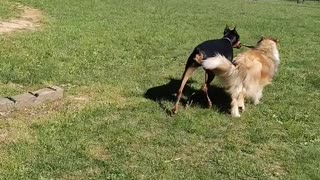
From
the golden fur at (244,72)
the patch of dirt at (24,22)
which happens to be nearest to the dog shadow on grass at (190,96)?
the golden fur at (244,72)

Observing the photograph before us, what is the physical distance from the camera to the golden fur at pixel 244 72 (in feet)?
22.7

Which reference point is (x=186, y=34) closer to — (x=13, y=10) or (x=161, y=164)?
(x=13, y=10)

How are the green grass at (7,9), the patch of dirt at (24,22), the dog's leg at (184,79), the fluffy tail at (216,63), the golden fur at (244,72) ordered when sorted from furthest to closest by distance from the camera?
the green grass at (7,9), the patch of dirt at (24,22), the dog's leg at (184,79), the golden fur at (244,72), the fluffy tail at (216,63)

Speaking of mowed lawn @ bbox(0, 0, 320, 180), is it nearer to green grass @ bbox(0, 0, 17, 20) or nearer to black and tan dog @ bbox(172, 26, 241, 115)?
green grass @ bbox(0, 0, 17, 20)

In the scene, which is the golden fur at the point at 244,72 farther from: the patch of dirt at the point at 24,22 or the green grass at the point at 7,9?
the green grass at the point at 7,9

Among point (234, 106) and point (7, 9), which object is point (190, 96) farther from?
point (7, 9)

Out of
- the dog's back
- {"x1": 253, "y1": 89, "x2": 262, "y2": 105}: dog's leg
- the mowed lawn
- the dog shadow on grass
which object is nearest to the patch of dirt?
the mowed lawn

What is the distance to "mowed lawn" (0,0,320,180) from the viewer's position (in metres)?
5.58

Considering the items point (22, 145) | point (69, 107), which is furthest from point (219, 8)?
point (22, 145)

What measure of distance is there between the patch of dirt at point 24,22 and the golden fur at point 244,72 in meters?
6.90

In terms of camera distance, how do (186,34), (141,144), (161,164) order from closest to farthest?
(161,164)
(141,144)
(186,34)

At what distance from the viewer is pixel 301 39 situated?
1500 centimetres

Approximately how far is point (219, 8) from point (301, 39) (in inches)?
318

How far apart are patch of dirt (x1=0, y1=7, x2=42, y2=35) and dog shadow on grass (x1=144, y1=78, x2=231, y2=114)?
17.7ft
